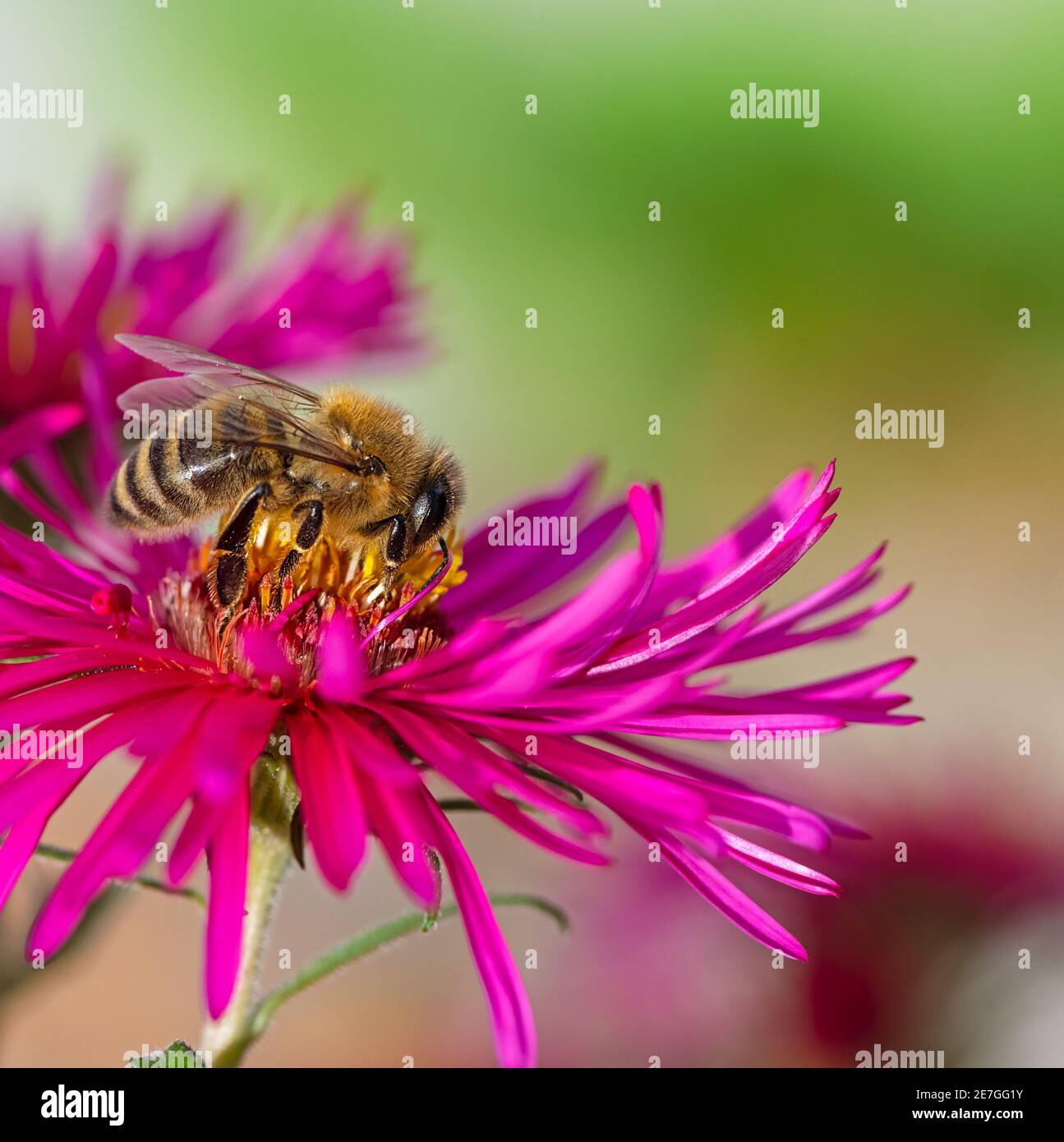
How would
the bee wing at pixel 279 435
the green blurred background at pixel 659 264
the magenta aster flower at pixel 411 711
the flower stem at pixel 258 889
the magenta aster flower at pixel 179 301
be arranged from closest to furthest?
1. the magenta aster flower at pixel 411 711
2. the flower stem at pixel 258 889
3. the bee wing at pixel 279 435
4. the magenta aster flower at pixel 179 301
5. the green blurred background at pixel 659 264

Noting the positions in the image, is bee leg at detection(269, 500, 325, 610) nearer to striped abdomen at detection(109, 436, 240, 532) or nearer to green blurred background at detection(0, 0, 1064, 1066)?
striped abdomen at detection(109, 436, 240, 532)

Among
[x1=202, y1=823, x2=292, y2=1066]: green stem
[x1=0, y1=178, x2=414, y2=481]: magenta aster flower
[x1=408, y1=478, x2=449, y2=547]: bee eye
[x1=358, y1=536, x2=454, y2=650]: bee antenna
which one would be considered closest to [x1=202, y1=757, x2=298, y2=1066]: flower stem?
[x1=202, y1=823, x2=292, y2=1066]: green stem

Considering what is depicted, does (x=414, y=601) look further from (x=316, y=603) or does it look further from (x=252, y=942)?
(x=252, y=942)

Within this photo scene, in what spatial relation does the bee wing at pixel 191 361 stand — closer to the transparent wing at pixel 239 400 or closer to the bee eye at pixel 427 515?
the transparent wing at pixel 239 400

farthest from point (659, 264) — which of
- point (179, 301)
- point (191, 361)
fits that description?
point (191, 361)

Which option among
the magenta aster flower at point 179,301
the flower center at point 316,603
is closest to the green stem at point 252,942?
the flower center at point 316,603
